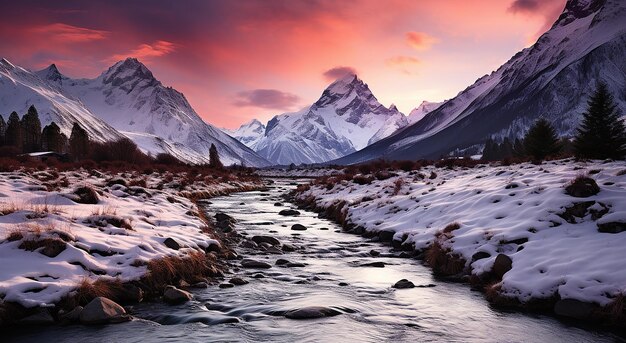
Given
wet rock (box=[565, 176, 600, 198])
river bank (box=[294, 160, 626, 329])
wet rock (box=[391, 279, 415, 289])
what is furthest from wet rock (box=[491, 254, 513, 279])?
wet rock (box=[565, 176, 600, 198])

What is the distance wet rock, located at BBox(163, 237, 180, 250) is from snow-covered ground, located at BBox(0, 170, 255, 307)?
0.14 m

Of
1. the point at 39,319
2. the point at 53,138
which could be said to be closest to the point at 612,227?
the point at 39,319

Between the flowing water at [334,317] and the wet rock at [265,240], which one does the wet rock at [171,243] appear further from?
the wet rock at [265,240]

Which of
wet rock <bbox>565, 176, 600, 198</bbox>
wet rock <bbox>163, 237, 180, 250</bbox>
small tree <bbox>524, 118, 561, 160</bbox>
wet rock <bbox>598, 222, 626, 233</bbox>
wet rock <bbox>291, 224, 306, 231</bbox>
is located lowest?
wet rock <bbox>163, 237, 180, 250</bbox>

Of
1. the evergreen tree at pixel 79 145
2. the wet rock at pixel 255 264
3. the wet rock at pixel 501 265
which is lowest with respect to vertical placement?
the wet rock at pixel 255 264

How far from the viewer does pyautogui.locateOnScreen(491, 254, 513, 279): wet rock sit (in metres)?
12.4

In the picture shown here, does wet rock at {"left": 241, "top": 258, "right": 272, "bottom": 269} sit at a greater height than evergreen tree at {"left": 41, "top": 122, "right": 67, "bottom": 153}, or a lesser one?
lesser

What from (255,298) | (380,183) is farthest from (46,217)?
(380,183)

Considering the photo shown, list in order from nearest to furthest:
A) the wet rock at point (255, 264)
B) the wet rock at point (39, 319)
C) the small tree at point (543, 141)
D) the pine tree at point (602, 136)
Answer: the wet rock at point (39, 319) → the wet rock at point (255, 264) → the pine tree at point (602, 136) → the small tree at point (543, 141)

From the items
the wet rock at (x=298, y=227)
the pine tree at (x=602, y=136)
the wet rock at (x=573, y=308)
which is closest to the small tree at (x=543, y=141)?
the pine tree at (x=602, y=136)

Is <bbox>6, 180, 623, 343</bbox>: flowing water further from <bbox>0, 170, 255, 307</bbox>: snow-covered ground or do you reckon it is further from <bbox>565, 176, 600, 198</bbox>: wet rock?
<bbox>565, 176, 600, 198</bbox>: wet rock

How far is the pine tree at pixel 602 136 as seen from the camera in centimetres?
2764

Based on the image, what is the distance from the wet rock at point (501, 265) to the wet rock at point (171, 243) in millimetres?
10178

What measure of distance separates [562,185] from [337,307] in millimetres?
11080
